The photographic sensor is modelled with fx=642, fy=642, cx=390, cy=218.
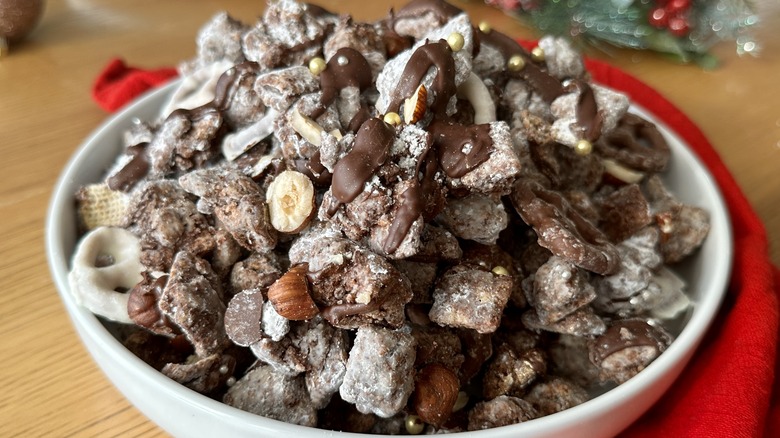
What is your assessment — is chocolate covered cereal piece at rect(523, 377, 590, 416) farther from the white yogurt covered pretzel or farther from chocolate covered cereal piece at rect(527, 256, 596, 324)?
the white yogurt covered pretzel

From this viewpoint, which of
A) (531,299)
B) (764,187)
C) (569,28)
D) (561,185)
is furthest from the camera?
(569,28)

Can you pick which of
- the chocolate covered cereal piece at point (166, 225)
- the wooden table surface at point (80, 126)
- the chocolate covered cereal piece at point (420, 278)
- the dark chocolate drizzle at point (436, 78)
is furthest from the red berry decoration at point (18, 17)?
the chocolate covered cereal piece at point (420, 278)

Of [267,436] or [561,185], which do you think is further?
[561,185]

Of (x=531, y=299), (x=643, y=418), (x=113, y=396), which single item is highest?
(x=531, y=299)

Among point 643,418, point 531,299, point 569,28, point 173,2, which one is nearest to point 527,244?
point 531,299

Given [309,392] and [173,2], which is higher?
[309,392]

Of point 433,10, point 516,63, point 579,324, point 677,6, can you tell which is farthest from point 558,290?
point 677,6

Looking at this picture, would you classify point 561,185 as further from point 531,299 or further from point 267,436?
point 267,436

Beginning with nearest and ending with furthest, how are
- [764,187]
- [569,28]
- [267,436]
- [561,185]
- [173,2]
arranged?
[267,436] < [561,185] < [764,187] < [569,28] < [173,2]
